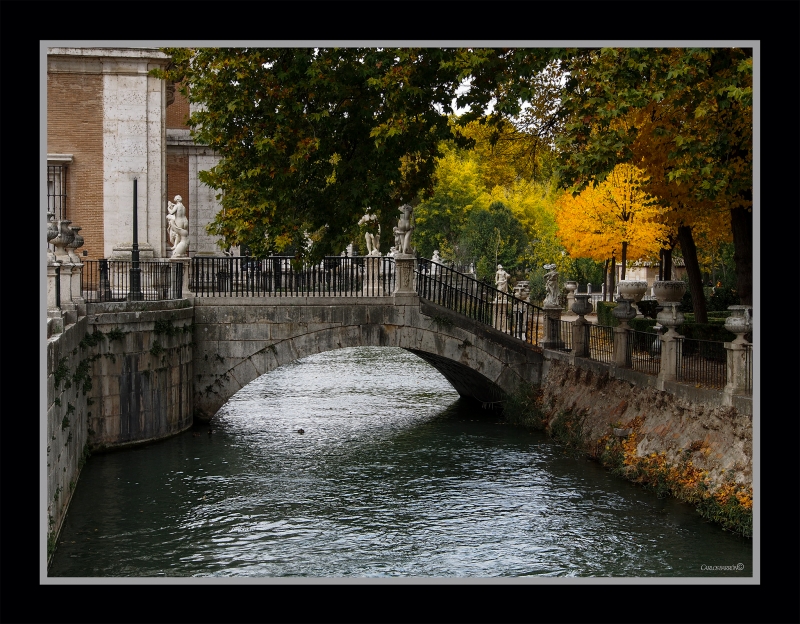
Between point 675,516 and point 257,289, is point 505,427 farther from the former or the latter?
point 675,516

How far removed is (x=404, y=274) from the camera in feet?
68.0

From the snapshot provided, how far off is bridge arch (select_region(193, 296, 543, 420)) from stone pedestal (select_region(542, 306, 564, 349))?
5.19 ft

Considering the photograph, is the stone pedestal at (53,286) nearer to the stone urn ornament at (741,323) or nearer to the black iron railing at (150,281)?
the black iron railing at (150,281)

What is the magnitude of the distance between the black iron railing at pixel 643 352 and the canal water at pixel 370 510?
1801 mm

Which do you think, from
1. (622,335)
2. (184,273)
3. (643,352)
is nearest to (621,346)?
(622,335)

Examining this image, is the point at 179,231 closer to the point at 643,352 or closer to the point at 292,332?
the point at 292,332

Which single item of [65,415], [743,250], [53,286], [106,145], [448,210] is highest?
Result: [448,210]

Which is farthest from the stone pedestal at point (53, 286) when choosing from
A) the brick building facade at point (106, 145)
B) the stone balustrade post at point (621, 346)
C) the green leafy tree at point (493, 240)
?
the green leafy tree at point (493, 240)

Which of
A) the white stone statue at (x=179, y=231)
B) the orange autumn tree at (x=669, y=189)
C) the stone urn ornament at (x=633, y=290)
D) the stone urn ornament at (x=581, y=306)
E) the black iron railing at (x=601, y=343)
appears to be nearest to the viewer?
the orange autumn tree at (x=669, y=189)

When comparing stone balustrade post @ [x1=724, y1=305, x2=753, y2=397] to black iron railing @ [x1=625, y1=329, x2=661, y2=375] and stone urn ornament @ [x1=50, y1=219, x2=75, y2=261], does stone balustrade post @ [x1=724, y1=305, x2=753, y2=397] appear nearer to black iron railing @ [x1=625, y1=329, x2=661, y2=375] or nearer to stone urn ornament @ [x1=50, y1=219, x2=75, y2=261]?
black iron railing @ [x1=625, y1=329, x2=661, y2=375]

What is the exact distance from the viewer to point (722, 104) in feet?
40.5

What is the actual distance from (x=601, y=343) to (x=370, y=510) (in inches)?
261

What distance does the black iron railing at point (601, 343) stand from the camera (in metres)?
18.9

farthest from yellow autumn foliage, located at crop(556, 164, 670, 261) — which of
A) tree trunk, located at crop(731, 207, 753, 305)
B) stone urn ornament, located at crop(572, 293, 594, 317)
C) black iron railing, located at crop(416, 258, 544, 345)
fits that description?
tree trunk, located at crop(731, 207, 753, 305)
